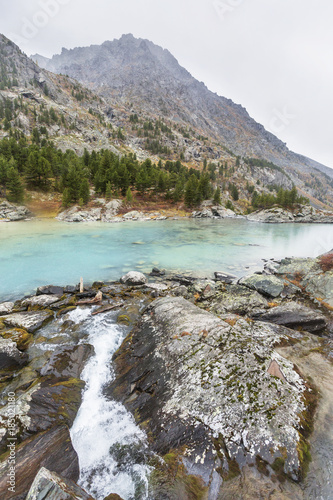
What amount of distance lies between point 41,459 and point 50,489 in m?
1.38

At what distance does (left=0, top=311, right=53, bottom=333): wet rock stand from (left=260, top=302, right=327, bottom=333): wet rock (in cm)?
1060

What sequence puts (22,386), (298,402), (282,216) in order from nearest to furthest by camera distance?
(298,402) → (22,386) → (282,216)

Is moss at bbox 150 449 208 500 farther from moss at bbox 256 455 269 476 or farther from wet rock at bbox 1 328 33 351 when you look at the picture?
wet rock at bbox 1 328 33 351

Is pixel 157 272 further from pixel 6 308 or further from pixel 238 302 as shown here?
pixel 6 308

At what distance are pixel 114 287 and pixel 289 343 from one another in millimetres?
11290

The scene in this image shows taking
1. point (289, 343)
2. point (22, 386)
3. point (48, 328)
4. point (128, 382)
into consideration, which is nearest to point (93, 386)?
point (128, 382)

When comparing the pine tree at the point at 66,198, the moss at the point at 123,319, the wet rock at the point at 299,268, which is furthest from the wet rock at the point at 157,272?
the pine tree at the point at 66,198

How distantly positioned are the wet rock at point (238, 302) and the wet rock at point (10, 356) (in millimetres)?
8598

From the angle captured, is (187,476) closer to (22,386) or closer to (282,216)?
(22,386)

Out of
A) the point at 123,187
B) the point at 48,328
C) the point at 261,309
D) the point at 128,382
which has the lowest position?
the point at 48,328

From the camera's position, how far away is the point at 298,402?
4.50m

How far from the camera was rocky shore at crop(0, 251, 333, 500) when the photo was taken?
11.5 feet

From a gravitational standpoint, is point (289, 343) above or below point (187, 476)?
above

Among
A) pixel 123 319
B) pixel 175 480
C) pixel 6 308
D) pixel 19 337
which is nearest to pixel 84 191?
pixel 6 308
